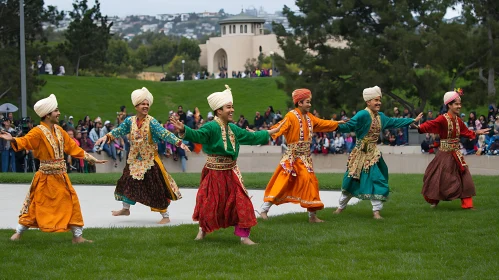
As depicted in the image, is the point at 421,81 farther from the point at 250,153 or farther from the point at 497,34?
the point at 250,153

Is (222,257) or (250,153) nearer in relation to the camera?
(222,257)

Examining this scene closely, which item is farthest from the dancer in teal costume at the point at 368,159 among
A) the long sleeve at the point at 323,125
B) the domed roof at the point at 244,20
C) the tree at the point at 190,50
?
the tree at the point at 190,50

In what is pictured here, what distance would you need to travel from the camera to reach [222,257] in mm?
9883

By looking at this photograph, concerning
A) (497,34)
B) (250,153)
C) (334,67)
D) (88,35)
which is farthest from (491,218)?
(88,35)

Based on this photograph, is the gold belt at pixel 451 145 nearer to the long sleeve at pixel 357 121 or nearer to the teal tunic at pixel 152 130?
the long sleeve at pixel 357 121

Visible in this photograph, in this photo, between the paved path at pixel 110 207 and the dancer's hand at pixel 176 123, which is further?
the paved path at pixel 110 207

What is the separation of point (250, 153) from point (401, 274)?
18.9m

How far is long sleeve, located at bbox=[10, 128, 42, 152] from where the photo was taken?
10797 millimetres

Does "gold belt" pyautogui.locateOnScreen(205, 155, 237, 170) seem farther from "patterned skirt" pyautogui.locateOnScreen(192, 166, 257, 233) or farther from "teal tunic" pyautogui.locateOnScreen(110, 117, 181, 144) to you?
"teal tunic" pyautogui.locateOnScreen(110, 117, 181, 144)

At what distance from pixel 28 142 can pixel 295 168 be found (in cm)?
391

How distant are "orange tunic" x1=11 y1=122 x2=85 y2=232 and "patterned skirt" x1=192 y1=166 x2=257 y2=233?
1569 mm

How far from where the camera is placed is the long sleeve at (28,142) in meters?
10.8

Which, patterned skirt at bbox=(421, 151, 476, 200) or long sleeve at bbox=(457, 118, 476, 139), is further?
long sleeve at bbox=(457, 118, 476, 139)

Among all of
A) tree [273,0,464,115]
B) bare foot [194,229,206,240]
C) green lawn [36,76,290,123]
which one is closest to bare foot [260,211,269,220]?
bare foot [194,229,206,240]
